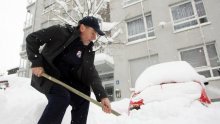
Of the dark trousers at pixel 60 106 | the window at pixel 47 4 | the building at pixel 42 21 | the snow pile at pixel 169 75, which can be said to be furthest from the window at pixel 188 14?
the window at pixel 47 4

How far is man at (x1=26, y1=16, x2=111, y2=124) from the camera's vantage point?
8.29ft

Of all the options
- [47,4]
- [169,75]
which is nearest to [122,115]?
[169,75]

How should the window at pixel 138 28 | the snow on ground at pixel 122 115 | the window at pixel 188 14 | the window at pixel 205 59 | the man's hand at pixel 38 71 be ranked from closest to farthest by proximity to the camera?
the man's hand at pixel 38 71
the snow on ground at pixel 122 115
the window at pixel 205 59
the window at pixel 188 14
the window at pixel 138 28

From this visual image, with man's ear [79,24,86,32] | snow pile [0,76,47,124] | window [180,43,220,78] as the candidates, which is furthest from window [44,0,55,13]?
man's ear [79,24,86,32]

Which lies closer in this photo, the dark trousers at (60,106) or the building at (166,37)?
the dark trousers at (60,106)

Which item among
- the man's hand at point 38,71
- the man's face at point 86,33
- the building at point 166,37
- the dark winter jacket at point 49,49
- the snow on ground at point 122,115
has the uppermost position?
the building at point 166,37

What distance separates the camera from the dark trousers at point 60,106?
2305 millimetres

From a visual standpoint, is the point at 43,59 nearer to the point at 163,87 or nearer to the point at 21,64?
the point at 163,87

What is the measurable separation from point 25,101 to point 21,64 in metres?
20.6

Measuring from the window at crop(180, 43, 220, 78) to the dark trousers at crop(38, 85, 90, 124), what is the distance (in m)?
9.37

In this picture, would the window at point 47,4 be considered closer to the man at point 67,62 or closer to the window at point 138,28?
the window at point 138,28

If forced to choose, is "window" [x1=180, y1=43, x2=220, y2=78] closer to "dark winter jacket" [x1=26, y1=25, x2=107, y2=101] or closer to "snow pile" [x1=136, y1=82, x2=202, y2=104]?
"snow pile" [x1=136, y1=82, x2=202, y2=104]

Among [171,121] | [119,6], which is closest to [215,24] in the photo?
[119,6]

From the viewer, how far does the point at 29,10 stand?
78.9 feet
